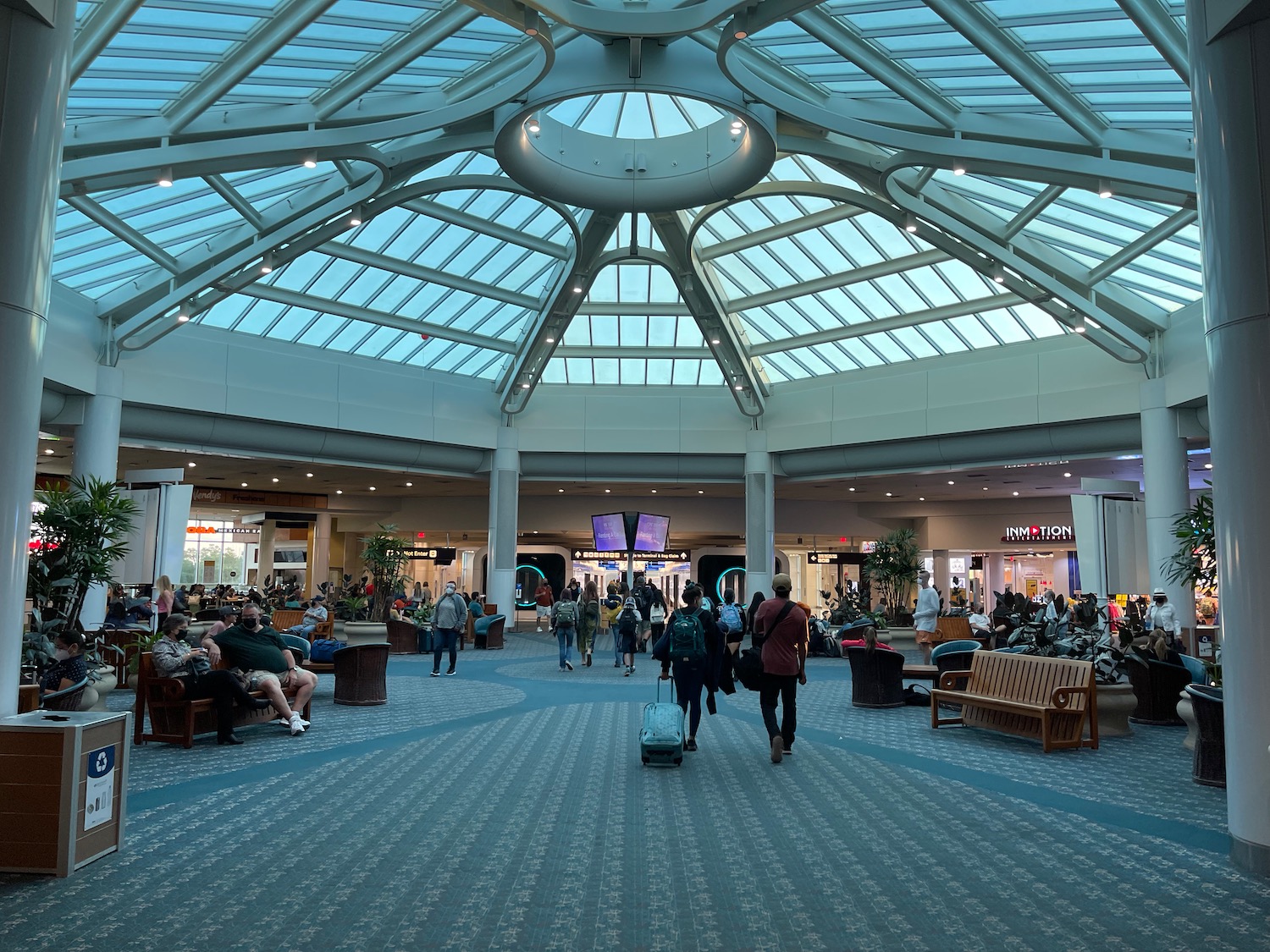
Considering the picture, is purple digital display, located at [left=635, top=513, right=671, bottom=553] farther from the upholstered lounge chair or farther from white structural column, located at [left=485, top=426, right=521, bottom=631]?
the upholstered lounge chair

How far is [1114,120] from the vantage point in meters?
12.6

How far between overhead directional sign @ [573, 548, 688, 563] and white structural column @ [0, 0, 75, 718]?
76.0 ft

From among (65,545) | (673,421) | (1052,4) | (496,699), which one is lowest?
(496,699)

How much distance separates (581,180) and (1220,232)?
484 inches

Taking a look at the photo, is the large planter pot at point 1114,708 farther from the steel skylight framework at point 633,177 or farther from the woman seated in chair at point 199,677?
the woman seated in chair at point 199,677

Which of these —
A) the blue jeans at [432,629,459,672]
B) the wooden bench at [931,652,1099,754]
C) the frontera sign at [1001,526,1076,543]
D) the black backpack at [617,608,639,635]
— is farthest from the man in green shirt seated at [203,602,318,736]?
the frontera sign at [1001,526,1076,543]

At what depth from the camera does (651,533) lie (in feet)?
95.7

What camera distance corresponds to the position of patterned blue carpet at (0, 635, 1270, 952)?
13.4 ft

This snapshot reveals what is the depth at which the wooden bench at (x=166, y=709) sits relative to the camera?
8469 mm

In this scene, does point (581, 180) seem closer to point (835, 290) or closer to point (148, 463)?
point (835, 290)

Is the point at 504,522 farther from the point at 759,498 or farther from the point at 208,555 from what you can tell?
the point at 208,555

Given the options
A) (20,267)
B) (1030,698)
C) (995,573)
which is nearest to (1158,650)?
(1030,698)

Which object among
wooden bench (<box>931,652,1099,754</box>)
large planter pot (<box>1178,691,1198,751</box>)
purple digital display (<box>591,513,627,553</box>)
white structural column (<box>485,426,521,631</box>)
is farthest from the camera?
purple digital display (<box>591,513,627,553</box>)

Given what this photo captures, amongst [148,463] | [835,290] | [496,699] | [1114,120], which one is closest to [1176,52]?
[1114,120]
